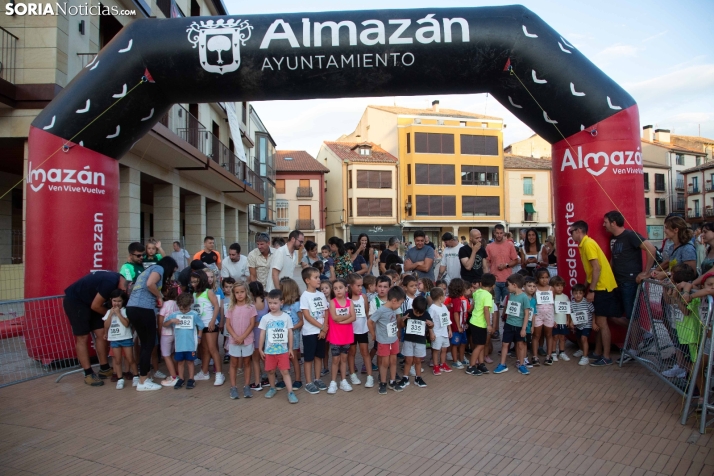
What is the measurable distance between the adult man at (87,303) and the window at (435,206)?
3790 cm

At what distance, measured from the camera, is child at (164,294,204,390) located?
583cm

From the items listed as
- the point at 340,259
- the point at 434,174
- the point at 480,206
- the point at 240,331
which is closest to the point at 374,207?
the point at 434,174

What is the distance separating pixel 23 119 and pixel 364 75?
735 cm

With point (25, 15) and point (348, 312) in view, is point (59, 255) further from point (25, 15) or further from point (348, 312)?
point (25, 15)

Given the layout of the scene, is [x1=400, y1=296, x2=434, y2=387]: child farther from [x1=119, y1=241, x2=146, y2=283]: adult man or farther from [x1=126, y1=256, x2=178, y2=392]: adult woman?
[x1=119, y1=241, x2=146, y2=283]: adult man

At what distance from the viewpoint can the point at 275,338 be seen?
5430 millimetres

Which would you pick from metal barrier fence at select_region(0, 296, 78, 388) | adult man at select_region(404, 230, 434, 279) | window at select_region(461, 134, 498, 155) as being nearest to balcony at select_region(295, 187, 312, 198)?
window at select_region(461, 134, 498, 155)

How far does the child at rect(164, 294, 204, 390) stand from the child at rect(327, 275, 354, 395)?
5.52ft

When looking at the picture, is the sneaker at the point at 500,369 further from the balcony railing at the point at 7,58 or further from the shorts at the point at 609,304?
the balcony railing at the point at 7,58

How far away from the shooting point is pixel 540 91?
21.9ft

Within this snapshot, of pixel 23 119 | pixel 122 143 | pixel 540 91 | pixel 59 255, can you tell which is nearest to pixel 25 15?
pixel 23 119

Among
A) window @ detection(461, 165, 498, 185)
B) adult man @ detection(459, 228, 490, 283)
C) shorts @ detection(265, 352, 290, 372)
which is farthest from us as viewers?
window @ detection(461, 165, 498, 185)

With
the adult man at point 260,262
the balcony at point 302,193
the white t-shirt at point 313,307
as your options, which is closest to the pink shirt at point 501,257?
the white t-shirt at point 313,307

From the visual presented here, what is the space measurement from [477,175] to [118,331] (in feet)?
134
